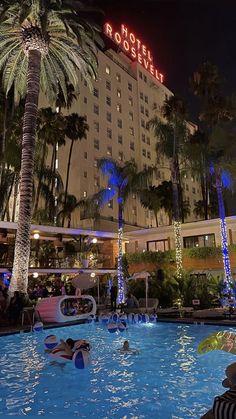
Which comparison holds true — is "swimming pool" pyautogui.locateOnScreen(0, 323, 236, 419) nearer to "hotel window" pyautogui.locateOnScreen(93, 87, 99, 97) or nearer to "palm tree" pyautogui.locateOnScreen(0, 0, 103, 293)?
"palm tree" pyautogui.locateOnScreen(0, 0, 103, 293)

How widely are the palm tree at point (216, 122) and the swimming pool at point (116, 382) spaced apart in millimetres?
13262

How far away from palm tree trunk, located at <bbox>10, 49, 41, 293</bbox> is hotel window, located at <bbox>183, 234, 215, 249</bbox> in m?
19.2

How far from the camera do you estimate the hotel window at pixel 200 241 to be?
1347 inches

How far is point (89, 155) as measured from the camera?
2048 inches

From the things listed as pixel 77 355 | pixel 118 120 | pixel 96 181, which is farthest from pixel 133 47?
pixel 77 355

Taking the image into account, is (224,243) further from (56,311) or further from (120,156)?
(120,156)

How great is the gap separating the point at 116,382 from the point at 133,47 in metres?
67.0

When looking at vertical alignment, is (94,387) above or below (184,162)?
below

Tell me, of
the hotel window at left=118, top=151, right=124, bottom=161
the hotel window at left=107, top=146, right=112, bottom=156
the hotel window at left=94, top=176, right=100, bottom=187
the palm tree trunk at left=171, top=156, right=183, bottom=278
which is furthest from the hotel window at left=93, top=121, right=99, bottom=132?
the palm tree trunk at left=171, top=156, right=183, bottom=278

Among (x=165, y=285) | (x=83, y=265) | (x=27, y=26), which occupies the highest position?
(x=27, y=26)

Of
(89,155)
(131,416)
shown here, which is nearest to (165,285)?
(131,416)

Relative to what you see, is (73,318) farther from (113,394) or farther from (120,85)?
(120,85)

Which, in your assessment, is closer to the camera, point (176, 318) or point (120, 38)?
point (176, 318)

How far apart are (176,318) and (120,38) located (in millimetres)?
55790
